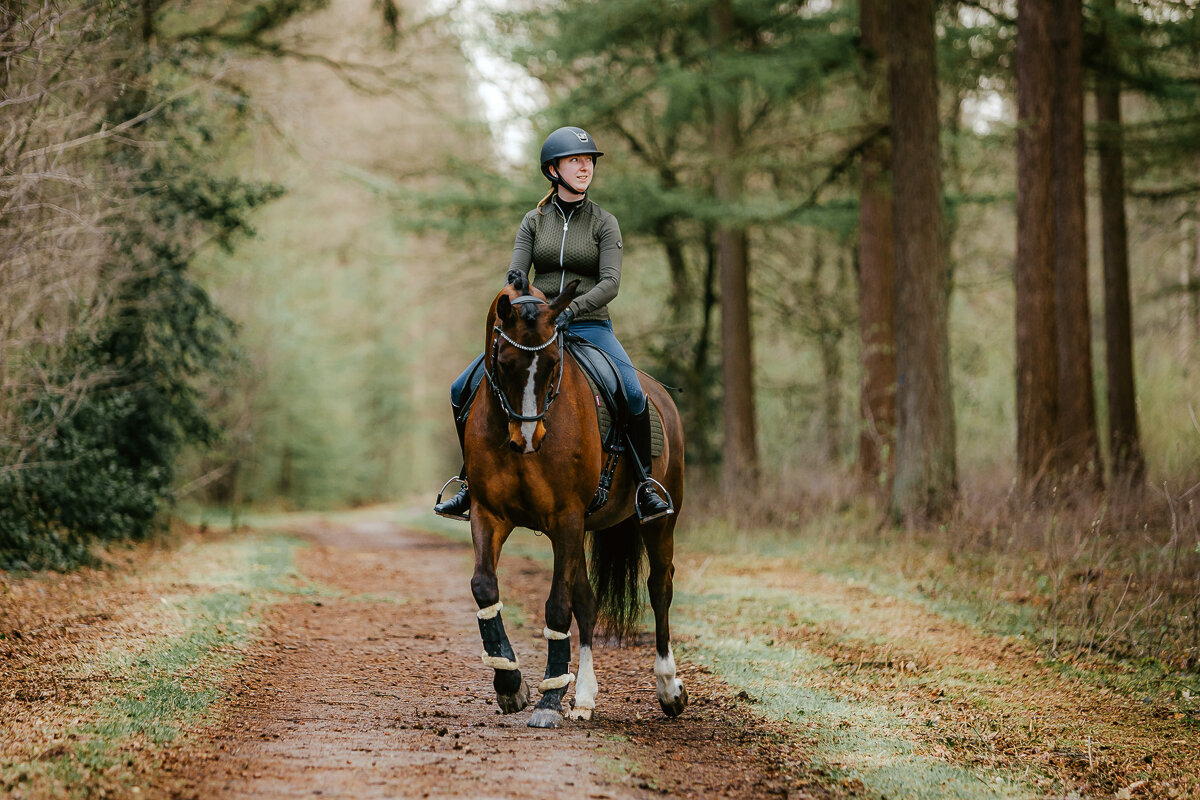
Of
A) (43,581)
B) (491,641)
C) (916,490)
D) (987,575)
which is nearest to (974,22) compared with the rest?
(916,490)

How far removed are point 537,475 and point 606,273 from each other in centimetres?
137

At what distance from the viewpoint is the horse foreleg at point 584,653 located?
5730 mm

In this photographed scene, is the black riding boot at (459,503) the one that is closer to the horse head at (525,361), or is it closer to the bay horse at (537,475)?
the bay horse at (537,475)

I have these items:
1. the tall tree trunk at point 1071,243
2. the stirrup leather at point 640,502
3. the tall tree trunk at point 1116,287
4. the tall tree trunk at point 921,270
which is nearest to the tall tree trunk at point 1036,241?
the tall tree trunk at point 1071,243

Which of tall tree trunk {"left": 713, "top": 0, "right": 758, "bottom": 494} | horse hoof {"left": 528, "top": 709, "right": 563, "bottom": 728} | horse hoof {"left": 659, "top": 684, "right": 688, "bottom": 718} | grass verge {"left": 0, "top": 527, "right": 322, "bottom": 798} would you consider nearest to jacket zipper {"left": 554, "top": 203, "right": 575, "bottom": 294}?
horse hoof {"left": 528, "top": 709, "right": 563, "bottom": 728}

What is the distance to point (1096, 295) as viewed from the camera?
79.7 ft

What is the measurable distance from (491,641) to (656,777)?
126cm

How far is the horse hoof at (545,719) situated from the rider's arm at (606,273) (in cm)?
228

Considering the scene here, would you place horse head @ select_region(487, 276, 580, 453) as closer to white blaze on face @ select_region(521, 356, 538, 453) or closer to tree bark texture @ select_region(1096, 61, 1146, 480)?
white blaze on face @ select_region(521, 356, 538, 453)

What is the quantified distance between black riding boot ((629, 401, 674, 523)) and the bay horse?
1.36ft

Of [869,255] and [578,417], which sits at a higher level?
[869,255]

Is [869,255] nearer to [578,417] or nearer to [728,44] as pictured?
[728,44]

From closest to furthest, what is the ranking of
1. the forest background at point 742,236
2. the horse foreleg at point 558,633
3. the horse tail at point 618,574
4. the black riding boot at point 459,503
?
the horse foreleg at point 558,633 < the black riding boot at point 459,503 < the horse tail at point 618,574 < the forest background at point 742,236

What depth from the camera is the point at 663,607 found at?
644cm
